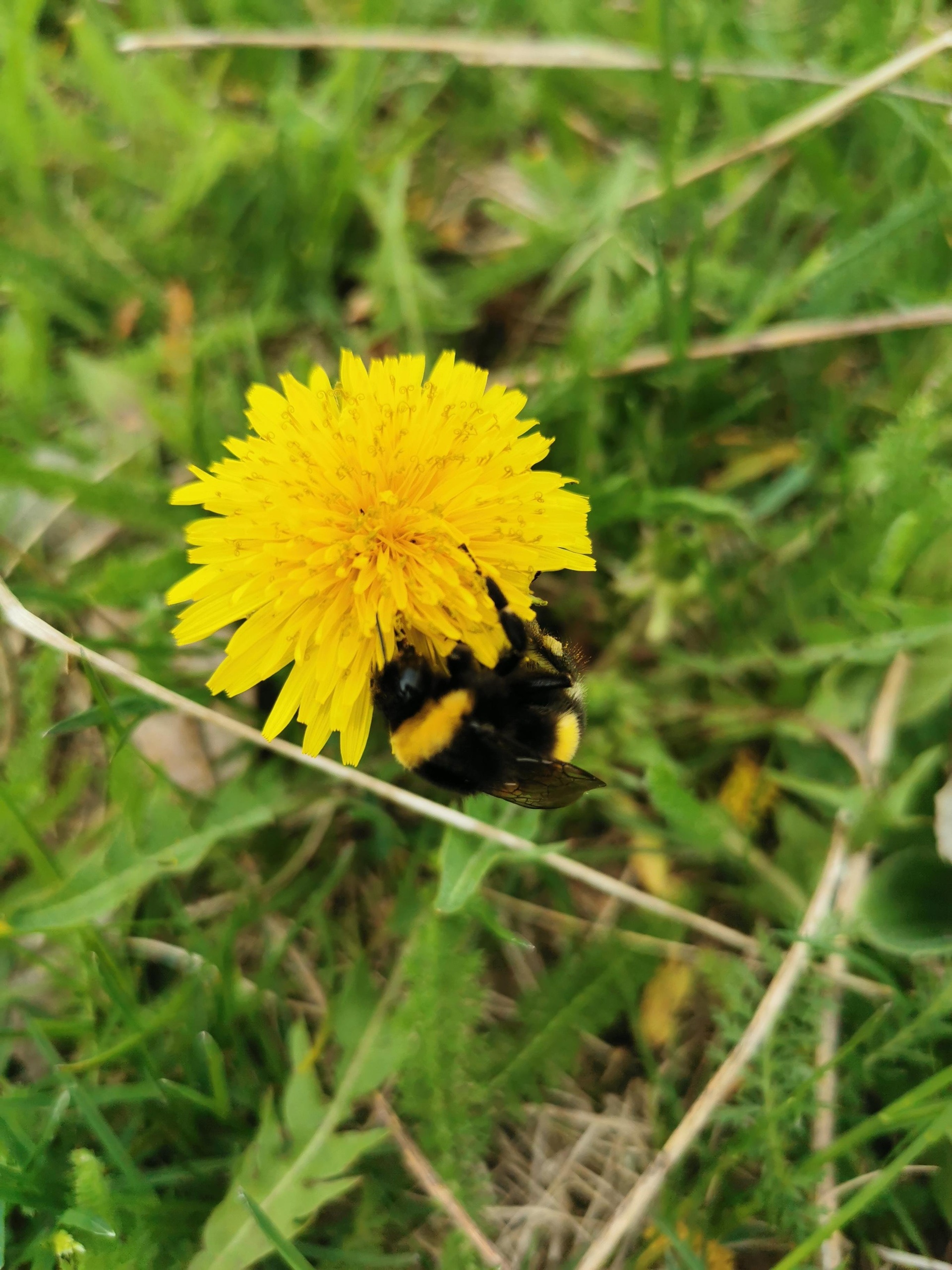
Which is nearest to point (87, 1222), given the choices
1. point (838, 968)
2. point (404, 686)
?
point (404, 686)

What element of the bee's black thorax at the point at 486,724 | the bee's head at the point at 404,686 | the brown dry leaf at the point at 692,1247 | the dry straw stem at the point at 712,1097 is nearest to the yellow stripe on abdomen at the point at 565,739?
Result: the bee's black thorax at the point at 486,724

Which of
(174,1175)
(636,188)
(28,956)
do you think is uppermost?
(636,188)

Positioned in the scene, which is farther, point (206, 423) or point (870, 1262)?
point (206, 423)

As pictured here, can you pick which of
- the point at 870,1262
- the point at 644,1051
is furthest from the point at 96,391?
the point at 870,1262

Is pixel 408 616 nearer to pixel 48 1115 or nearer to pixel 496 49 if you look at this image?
pixel 48 1115

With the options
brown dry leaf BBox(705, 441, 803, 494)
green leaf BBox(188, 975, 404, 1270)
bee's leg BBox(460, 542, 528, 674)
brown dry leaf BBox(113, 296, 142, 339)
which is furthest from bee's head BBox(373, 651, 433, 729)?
brown dry leaf BBox(113, 296, 142, 339)

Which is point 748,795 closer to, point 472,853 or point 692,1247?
point 472,853

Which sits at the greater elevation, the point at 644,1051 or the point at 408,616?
the point at 408,616
